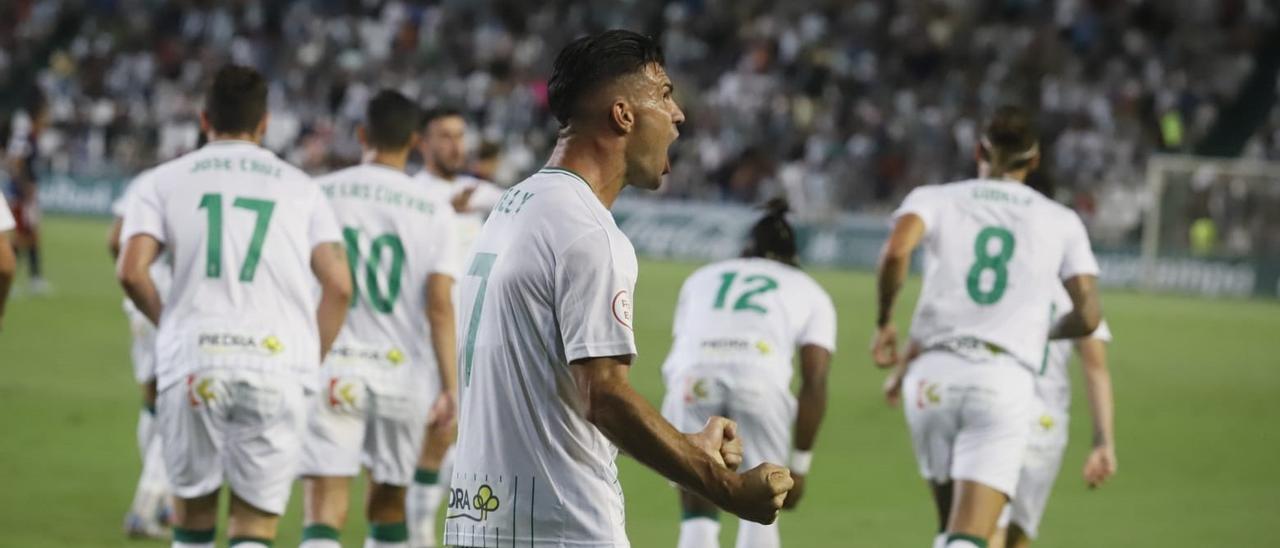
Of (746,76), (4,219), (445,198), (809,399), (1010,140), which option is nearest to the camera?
(4,219)

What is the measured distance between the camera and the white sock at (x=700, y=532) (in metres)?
7.16

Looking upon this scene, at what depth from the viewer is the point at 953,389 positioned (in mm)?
6621

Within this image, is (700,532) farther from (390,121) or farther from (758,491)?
(758,491)

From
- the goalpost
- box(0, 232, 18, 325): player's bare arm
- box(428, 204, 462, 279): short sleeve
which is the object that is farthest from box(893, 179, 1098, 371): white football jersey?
the goalpost

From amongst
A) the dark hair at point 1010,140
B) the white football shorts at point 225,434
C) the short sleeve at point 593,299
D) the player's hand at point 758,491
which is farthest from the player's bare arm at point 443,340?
the player's hand at point 758,491

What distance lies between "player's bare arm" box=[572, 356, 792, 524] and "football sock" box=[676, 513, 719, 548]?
3618 mm

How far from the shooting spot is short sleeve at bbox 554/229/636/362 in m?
3.55

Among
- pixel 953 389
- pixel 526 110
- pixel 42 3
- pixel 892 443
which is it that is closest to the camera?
pixel 953 389

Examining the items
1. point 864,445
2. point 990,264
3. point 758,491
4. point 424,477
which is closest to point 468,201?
point 424,477

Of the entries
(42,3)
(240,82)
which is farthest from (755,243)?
(42,3)

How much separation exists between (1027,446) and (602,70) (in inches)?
148

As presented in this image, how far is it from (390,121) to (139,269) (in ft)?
5.07

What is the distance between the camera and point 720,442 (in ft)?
11.8

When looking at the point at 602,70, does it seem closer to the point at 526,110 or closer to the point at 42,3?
the point at 526,110
